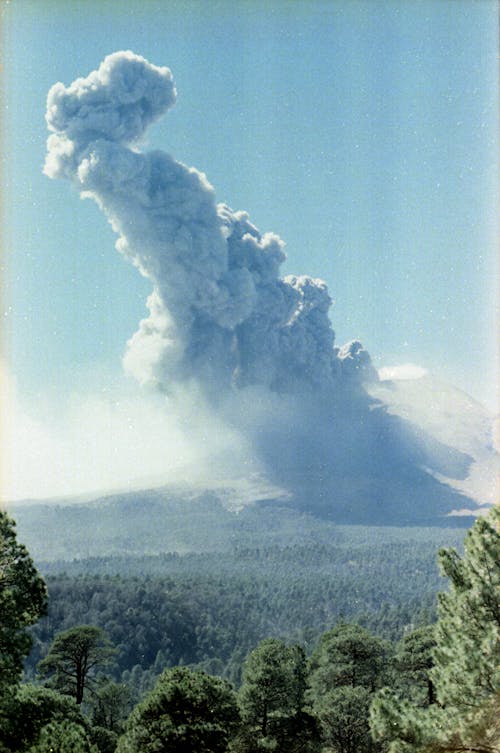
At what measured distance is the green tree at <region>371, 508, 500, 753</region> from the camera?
10.9 metres

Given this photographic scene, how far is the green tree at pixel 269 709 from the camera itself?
101 feet

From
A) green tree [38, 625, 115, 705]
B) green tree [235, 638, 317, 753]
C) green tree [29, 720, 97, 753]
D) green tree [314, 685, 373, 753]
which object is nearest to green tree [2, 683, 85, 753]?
green tree [29, 720, 97, 753]

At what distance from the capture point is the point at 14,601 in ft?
42.1

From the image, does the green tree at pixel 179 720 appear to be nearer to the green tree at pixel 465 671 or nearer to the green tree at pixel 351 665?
the green tree at pixel 465 671

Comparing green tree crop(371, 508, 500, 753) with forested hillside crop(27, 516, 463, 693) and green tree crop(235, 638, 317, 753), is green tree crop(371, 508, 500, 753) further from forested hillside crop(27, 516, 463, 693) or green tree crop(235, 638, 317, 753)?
forested hillside crop(27, 516, 463, 693)

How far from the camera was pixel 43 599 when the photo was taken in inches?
541

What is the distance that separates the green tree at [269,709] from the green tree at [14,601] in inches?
801

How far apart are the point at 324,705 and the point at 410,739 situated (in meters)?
23.3

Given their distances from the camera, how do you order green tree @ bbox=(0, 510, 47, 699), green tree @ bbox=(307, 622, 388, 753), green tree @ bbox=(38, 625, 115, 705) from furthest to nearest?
green tree @ bbox=(38, 625, 115, 705) → green tree @ bbox=(307, 622, 388, 753) → green tree @ bbox=(0, 510, 47, 699)

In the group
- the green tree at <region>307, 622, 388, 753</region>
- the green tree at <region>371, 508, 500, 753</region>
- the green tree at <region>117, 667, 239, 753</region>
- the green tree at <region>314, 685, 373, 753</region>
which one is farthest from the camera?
the green tree at <region>307, 622, 388, 753</region>

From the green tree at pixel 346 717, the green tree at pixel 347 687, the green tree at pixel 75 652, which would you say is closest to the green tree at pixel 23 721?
the green tree at pixel 346 717

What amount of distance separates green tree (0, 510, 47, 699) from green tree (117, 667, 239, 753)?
27.3 feet

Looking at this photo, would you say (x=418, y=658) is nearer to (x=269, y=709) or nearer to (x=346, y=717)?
(x=346, y=717)

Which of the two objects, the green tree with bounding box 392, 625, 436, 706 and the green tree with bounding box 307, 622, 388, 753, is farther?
the green tree with bounding box 392, 625, 436, 706
